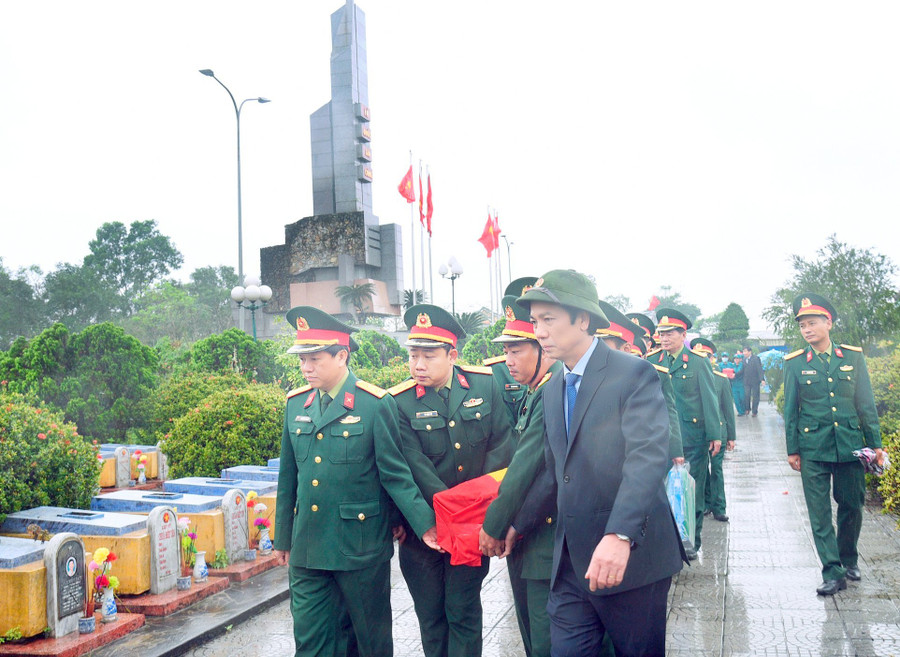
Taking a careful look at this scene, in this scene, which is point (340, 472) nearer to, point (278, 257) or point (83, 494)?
point (83, 494)

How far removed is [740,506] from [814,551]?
2.61m

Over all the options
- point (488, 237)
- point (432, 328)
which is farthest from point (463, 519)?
point (488, 237)

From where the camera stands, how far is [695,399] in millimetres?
7965

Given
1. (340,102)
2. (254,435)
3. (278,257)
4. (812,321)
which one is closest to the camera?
(812,321)

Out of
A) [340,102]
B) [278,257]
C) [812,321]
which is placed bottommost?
[812,321]

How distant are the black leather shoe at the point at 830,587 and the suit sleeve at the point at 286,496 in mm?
4059

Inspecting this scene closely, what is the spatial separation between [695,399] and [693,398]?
2 cm

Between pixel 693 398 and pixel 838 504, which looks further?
pixel 693 398

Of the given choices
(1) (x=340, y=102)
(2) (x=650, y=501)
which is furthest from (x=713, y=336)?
(2) (x=650, y=501)

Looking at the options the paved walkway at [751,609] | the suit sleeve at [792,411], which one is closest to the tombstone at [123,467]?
the paved walkway at [751,609]

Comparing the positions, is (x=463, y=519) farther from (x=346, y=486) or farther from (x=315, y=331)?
(x=315, y=331)

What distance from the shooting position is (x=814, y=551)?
7.38 metres

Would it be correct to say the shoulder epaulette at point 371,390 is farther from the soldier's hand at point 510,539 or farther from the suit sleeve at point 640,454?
the suit sleeve at point 640,454

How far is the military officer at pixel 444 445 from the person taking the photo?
4.04 meters
